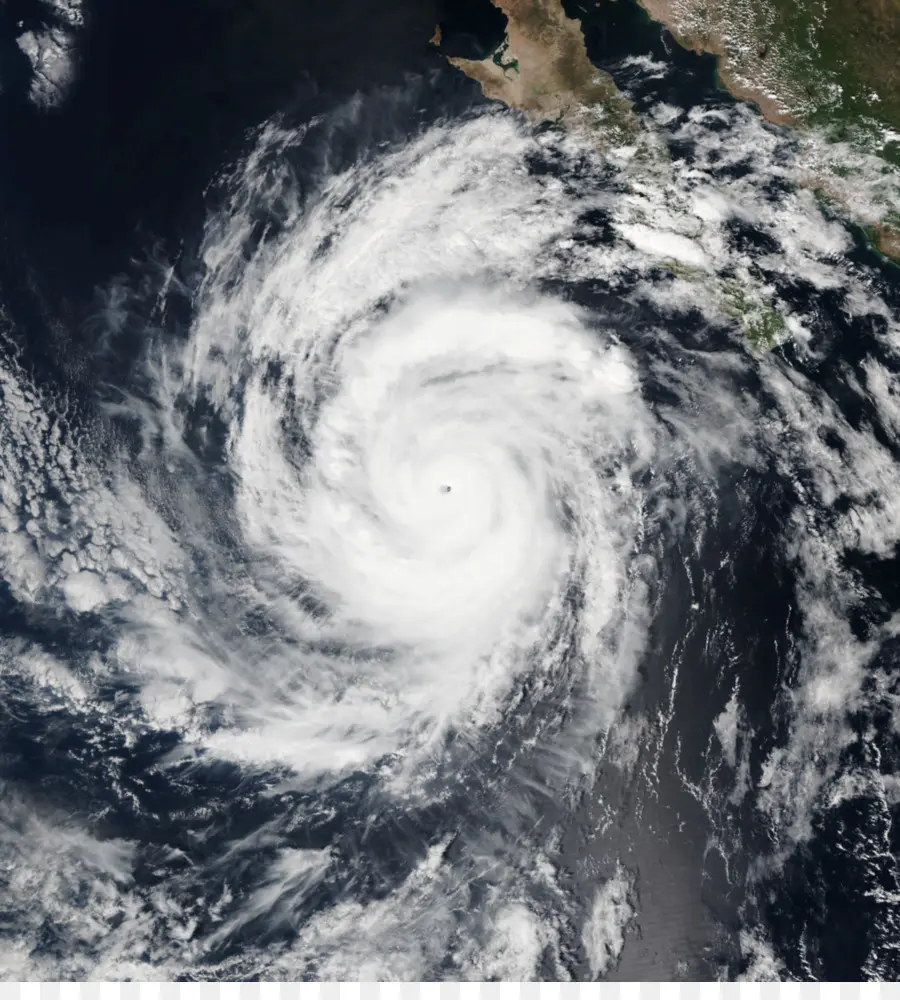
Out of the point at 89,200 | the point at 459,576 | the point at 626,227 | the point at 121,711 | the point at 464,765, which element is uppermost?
the point at 626,227

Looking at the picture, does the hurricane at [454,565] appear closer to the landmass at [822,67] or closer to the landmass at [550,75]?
the landmass at [550,75]

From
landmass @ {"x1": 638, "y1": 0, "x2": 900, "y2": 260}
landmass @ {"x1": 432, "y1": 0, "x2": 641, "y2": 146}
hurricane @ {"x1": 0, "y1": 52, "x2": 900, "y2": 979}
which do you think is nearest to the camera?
hurricane @ {"x1": 0, "y1": 52, "x2": 900, "y2": 979}

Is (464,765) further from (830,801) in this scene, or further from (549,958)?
(830,801)

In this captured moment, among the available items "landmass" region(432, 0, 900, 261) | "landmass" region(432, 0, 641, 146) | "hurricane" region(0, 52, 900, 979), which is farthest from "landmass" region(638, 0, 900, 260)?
"landmass" region(432, 0, 641, 146)

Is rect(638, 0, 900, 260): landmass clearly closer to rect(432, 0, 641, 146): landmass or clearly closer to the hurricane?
the hurricane

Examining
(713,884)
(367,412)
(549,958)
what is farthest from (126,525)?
(713,884)

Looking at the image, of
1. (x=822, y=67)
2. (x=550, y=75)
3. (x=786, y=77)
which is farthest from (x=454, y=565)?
(x=822, y=67)

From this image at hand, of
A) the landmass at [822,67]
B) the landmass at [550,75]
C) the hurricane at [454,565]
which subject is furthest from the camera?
the landmass at [550,75]

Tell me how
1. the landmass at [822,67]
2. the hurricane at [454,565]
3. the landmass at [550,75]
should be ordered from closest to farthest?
the hurricane at [454,565], the landmass at [822,67], the landmass at [550,75]

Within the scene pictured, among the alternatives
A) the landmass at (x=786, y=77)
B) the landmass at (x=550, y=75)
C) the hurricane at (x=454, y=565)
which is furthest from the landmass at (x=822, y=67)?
the landmass at (x=550, y=75)
